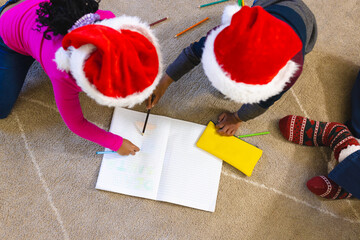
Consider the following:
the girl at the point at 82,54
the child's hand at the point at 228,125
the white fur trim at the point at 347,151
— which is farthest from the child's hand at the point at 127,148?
the white fur trim at the point at 347,151

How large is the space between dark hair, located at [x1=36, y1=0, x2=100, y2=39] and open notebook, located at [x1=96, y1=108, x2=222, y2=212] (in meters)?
0.33

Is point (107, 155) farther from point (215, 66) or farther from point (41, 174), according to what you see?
point (215, 66)

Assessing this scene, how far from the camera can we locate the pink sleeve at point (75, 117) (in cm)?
61

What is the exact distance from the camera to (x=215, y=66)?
0.48 m

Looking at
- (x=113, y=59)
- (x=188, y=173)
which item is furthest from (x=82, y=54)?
(x=188, y=173)

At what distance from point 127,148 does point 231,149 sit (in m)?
0.32

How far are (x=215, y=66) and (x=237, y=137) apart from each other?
41cm

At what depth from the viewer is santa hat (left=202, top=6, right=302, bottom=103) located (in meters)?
0.44

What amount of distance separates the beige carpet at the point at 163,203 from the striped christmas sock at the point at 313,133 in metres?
0.03

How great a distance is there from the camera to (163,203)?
803 mm

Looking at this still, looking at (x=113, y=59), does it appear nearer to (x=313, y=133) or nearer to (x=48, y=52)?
(x=48, y=52)

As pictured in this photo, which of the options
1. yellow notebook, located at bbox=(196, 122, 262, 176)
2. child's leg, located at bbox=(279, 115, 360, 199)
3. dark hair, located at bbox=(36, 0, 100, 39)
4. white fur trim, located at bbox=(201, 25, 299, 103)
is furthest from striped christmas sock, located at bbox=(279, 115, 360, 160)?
dark hair, located at bbox=(36, 0, 100, 39)

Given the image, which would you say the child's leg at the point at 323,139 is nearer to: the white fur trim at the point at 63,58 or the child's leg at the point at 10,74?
the white fur trim at the point at 63,58

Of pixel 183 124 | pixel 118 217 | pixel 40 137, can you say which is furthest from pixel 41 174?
pixel 183 124
